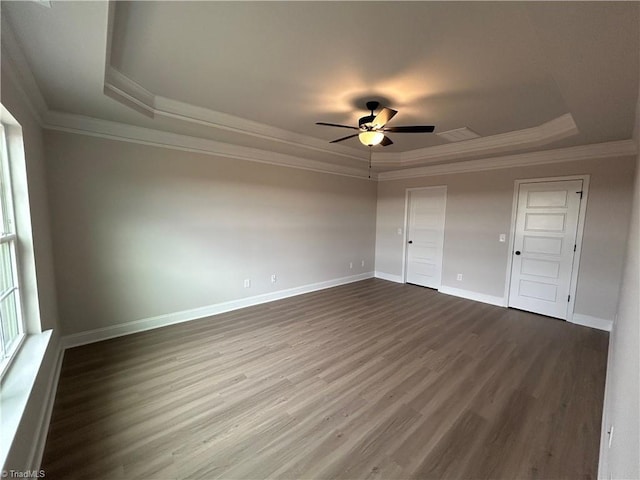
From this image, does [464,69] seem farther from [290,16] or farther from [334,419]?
[334,419]

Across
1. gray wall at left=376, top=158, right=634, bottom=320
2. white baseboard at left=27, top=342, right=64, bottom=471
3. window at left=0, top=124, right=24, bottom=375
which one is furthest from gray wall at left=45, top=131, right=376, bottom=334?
gray wall at left=376, top=158, right=634, bottom=320

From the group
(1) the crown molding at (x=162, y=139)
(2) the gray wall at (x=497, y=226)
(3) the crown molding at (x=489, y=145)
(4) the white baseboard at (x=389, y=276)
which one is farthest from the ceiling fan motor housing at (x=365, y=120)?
(4) the white baseboard at (x=389, y=276)

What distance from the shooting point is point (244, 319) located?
12.4ft

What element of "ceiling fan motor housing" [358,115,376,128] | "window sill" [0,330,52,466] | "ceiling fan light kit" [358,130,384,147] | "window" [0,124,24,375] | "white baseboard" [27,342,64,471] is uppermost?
"ceiling fan motor housing" [358,115,376,128]

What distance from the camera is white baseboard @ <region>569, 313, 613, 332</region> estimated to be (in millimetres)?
3584

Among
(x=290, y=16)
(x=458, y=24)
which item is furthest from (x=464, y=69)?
(x=290, y=16)

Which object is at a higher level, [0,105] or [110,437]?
[0,105]

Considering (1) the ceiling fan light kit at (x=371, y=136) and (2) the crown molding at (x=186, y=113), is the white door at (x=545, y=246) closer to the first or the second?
(1) the ceiling fan light kit at (x=371, y=136)

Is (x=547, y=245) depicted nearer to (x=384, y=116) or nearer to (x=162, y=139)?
(x=384, y=116)

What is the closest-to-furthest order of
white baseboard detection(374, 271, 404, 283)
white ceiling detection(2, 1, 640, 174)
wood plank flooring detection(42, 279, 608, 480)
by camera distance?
1. white ceiling detection(2, 1, 640, 174)
2. wood plank flooring detection(42, 279, 608, 480)
3. white baseboard detection(374, 271, 404, 283)

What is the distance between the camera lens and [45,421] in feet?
6.06

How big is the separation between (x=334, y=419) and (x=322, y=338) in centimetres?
127

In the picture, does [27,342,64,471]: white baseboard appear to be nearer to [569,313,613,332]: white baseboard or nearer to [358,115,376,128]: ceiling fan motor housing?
[358,115,376,128]: ceiling fan motor housing

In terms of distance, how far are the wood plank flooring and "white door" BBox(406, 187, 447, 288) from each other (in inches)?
76.5
